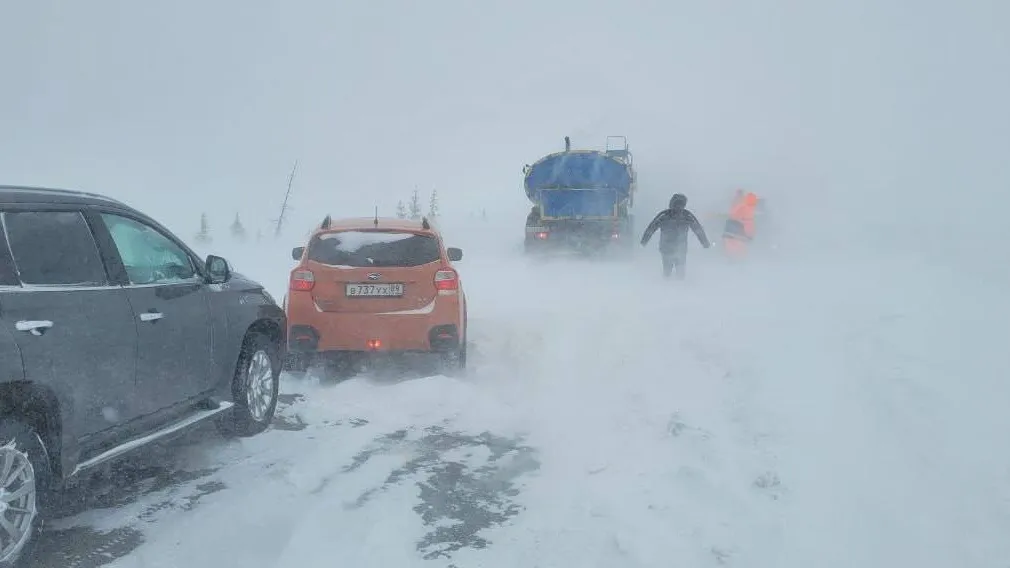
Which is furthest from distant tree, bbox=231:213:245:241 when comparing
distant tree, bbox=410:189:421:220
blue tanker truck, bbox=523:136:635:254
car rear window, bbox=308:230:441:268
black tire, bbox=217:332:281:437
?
black tire, bbox=217:332:281:437

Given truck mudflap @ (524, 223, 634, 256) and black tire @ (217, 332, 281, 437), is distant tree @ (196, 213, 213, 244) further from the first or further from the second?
black tire @ (217, 332, 281, 437)

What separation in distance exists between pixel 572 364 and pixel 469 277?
34.4ft

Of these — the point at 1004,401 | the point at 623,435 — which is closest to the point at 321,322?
the point at 623,435

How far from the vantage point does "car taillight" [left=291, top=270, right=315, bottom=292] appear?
7535 millimetres

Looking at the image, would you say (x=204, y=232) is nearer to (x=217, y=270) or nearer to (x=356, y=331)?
(x=356, y=331)

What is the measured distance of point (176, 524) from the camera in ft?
14.1

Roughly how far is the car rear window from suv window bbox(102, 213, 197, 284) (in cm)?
219

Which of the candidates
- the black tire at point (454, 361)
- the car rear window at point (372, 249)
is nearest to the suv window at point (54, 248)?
the car rear window at point (372, 249)

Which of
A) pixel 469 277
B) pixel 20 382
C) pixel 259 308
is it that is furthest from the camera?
pixel 469 277

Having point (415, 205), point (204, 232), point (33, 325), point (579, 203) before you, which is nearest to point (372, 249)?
point (33, 325)

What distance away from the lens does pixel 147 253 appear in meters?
5.24

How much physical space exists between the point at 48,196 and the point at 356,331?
144 inches

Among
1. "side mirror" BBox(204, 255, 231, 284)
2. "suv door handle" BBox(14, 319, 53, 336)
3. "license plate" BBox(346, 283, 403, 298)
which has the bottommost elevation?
"license plate" BBox(346, 283, 403, 298)

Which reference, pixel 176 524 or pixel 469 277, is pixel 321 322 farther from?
pixel 469 277
